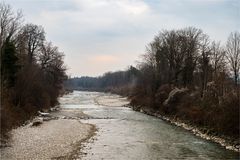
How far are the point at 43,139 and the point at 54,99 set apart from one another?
46.4 m

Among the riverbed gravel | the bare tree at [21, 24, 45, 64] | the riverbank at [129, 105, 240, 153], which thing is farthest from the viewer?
the bare tree at [21, 24, 45, 64]

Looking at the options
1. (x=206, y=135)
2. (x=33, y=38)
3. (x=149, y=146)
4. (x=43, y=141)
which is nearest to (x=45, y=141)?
(x=43, y=141)

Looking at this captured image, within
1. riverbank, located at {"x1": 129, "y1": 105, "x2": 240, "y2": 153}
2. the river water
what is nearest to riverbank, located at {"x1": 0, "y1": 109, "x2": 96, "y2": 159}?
the river water

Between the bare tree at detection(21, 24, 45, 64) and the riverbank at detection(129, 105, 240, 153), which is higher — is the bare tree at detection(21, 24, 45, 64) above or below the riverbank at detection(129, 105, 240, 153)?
above

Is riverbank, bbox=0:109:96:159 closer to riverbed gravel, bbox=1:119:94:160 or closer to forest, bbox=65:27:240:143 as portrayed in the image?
riverbed gravel, bbox=1:119:94:160

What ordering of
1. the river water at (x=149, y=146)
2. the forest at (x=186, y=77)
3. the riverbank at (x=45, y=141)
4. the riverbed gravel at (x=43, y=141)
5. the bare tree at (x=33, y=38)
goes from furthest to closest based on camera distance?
the bare tree at (x=33, y=38) → the forest at (x=186, y=77) → the river water at (x=149, y=146) → the riverbank at (x=45, y=141) → the riverbed gravel at (x=43, y=141)

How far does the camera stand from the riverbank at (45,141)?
25.2m

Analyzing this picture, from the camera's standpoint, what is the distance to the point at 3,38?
1994 inches

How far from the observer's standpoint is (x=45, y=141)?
3070cm

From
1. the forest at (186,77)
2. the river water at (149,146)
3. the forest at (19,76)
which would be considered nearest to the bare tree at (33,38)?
the forest at (19,76)

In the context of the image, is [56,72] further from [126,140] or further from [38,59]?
[126,140]

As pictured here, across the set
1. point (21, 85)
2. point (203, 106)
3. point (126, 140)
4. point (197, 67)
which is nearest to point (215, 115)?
point (203, 106)

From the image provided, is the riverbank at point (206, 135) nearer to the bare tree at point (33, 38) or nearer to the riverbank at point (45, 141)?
the riverbank at point (45, 141)

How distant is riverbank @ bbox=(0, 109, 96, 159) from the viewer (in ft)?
82.8
